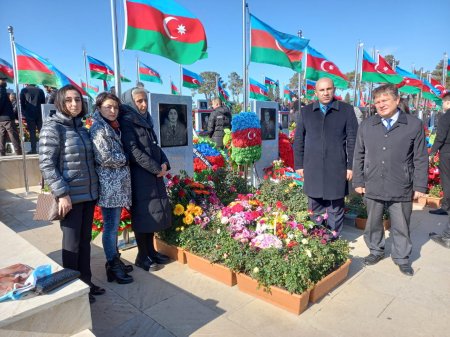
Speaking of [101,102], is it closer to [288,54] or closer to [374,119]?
[374,119]

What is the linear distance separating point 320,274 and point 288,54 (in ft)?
16.1

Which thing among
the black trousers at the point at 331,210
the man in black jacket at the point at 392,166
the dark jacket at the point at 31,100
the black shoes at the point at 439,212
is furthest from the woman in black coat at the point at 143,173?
the dark jacket at the point at 31,100

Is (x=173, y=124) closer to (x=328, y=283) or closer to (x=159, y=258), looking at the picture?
(x=159, y=258)

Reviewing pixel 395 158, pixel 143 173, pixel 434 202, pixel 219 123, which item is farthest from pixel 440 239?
pixel 219 123

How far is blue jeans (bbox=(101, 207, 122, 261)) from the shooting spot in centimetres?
305

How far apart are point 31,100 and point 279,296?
7875mm

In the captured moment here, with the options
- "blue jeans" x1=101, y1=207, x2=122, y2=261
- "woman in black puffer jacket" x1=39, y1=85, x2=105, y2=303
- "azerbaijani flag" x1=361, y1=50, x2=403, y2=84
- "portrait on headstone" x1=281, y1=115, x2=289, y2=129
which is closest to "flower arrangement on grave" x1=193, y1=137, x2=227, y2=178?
"blue jeans" x1=101, y1=207, x2=122, y2=261

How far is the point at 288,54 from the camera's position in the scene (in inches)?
256

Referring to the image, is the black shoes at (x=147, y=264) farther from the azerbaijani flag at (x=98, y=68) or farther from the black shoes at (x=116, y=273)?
the azerbaijani flag at (x=98, y=68)

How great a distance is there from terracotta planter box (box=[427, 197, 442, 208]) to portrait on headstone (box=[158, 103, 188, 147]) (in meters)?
4.47

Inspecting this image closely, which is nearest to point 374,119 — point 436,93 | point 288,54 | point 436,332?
point 436,332

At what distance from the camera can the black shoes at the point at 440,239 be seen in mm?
4039

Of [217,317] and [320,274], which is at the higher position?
[320,274]

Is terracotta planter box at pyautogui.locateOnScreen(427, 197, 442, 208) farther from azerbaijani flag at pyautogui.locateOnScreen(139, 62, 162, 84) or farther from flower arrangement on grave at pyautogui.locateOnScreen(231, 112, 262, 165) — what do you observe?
azerbaijani flag at pyautogui.locateOnScreen(139, 62, 162, 84)
